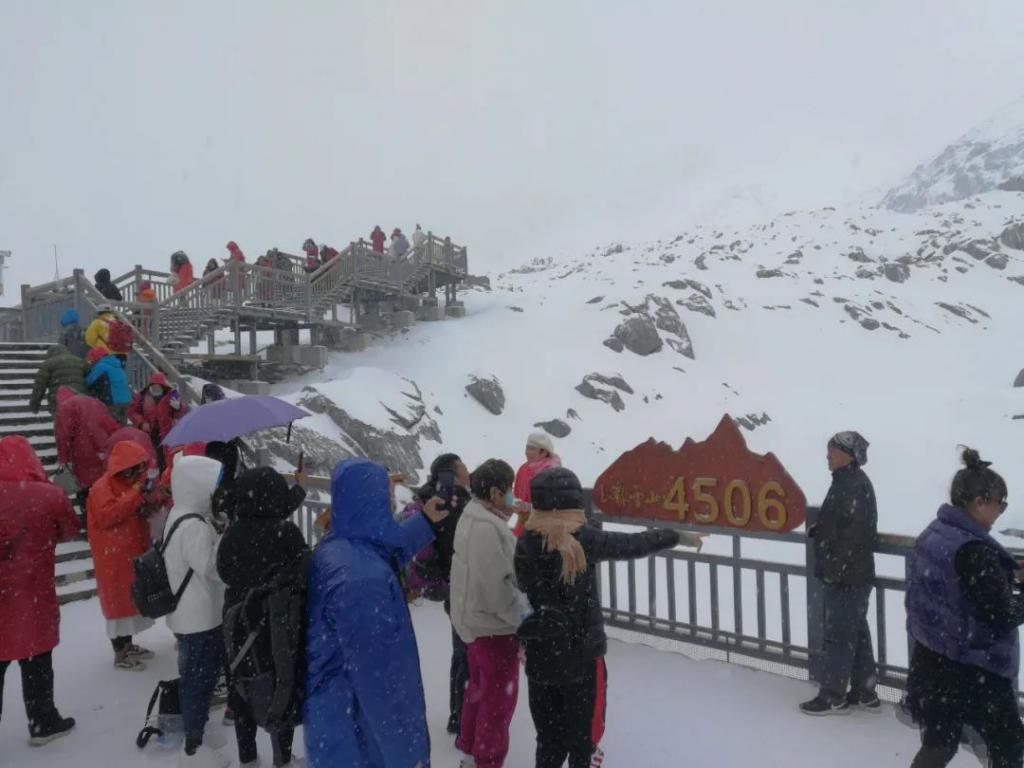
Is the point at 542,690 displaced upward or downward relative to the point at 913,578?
downward

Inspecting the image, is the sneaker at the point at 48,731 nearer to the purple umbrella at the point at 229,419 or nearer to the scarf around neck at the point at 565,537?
the purple umbrella at the point at 229,419

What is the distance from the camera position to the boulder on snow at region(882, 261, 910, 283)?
45.4 m

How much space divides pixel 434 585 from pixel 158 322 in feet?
39.4

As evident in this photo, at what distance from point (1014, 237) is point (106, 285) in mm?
58907

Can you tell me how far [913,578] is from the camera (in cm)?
311

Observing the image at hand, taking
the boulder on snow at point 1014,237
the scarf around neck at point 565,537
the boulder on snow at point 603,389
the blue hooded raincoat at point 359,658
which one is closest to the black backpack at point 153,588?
the blue hooded raincoat at point 359,658

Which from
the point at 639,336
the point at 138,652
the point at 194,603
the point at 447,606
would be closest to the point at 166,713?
the point at 194,603

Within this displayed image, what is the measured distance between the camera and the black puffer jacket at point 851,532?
4.28 m

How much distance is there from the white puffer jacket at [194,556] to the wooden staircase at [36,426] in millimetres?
3229

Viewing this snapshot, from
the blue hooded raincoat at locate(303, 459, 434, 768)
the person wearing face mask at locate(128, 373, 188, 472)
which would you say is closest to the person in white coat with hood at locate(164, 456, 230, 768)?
the blue hooded raincoat at locate(303, 459, 434, 768)

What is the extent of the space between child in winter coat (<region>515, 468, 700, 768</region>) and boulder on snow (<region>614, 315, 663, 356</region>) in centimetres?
A: 2570

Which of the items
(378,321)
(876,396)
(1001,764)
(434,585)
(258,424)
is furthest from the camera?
(876,396)

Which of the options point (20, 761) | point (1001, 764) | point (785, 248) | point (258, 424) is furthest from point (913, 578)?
point (785, 248)

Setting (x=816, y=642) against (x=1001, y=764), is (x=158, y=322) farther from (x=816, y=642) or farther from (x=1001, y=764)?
(x=1001, y=764)
